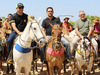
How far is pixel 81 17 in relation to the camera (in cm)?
835

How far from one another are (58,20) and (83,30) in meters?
1.26

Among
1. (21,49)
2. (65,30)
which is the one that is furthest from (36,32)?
(65,30)

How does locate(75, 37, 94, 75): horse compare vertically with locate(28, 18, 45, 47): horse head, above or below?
below

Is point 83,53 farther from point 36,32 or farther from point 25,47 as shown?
point 36,32

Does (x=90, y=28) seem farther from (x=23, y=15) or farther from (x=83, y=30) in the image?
(x=23, y=15)

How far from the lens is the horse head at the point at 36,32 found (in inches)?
227

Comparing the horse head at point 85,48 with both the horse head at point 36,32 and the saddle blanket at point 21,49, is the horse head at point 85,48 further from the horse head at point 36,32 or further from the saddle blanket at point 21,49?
the horse head at point 36,32

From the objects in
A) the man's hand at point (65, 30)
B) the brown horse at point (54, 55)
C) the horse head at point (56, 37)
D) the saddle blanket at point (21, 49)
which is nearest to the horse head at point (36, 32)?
the saddle blanket at point (21, 49)

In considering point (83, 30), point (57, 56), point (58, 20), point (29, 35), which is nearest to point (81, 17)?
point (83, 30)

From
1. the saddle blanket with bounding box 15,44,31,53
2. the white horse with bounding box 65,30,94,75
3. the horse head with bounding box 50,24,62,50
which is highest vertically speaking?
the horse head with bounding box 50,24,62,50

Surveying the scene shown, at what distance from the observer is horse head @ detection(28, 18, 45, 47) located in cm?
578

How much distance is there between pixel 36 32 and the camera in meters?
5.89

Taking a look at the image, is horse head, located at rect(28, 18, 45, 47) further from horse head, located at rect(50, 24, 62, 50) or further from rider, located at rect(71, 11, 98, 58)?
rider, located at rect(71, 11, 98, 58)

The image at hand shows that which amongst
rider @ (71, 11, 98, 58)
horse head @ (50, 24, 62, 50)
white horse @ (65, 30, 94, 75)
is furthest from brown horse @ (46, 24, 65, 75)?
rider @ (71, 11, 98, 58)
